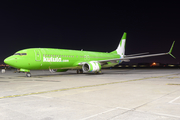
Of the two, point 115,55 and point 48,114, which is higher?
point 115,55

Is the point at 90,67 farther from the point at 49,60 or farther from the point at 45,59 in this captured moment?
the point at 45,59

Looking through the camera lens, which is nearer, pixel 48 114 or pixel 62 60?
pixel 48 114

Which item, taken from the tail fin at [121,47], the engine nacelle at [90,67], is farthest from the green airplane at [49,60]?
the tail fin at [121,47]

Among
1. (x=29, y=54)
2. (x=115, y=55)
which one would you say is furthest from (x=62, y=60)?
(x=115, y=55)

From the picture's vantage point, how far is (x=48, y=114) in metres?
4.37

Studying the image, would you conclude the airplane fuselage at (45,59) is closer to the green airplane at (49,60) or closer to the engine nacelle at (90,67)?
the green airplane at (49,60)

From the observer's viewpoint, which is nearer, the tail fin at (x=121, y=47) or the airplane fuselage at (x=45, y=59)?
the airplane fuselage at (x=45, y=59)

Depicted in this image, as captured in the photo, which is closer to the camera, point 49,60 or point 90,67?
point 49,60

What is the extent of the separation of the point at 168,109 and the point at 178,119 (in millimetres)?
888

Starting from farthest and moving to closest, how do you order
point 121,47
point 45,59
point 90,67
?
point 121,47 → point 90,67 → point 45,59

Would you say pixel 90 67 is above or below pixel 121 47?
below

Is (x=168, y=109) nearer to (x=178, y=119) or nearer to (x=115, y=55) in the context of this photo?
(x=178, y=119)

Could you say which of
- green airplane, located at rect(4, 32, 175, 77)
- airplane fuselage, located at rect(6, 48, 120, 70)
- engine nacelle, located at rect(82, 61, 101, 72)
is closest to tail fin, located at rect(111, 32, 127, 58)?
green airplane, located at rect(4, 32, 175, 77)

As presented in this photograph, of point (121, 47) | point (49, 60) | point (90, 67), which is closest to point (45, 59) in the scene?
point (49, 60)
